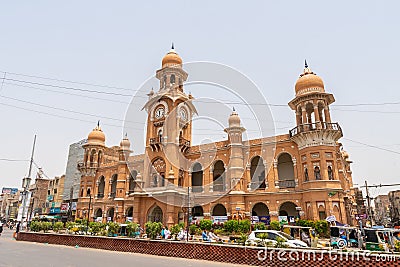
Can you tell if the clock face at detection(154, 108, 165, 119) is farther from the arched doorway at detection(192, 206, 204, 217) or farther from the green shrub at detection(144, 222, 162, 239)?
the green shrub at detection(144, 222, 162, 239)

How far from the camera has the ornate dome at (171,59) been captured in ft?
119

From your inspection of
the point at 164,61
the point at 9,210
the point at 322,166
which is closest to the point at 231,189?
the point at 322,166

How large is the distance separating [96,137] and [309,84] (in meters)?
31.2

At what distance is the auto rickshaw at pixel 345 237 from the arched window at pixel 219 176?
526 inches

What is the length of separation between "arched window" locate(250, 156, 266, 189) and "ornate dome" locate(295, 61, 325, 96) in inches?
323

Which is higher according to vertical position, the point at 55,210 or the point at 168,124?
the point at 168,124

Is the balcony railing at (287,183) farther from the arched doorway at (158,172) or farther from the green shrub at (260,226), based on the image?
the arched doorway at (158,172)

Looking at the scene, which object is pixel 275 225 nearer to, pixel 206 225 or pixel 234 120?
pixel 206 225

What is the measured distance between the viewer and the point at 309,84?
27516 mm

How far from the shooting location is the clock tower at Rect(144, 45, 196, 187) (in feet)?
105

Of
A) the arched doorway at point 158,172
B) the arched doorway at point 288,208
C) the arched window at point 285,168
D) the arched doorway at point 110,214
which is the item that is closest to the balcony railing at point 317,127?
the arched window at point 285,168

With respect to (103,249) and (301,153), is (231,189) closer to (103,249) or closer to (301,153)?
(301,153)

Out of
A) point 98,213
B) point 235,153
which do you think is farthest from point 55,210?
point 235,153

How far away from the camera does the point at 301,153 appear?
26547mm
